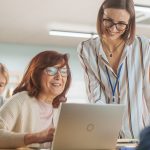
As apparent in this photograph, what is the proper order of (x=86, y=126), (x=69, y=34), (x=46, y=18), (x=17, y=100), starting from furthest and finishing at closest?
1. (x=69, y=34)
2. (x=46, y=18)
3. (x=17, y=100)
4. (x=86, y=126)

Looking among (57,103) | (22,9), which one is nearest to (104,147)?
(57,103)

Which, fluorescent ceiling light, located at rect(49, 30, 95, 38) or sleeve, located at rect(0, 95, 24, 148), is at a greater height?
fluorescent ceiling light, located at rect(49, 30, 95, 38)

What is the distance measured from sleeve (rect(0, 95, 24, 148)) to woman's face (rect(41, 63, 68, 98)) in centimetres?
24

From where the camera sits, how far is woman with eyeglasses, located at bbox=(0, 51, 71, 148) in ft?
6.23

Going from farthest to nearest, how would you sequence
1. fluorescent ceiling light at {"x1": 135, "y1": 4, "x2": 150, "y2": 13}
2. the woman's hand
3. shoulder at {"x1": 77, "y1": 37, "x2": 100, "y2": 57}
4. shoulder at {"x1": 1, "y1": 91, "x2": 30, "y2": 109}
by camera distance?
fluorescent ceiling light at {"x1": 135, "y1": 4, "x2": 150, "y2": 13}
shoulder at {"x1": 77, "y1": 37, "x2": 100, "y2": 57}
shoulder at {"x1": 1, "y1": 91, "x2": 30, "y2": 109}
the woman's hand

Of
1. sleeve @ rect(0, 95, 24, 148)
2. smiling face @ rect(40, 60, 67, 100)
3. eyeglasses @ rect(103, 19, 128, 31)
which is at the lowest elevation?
sleeve @ rect(0, 95, 24, 148)

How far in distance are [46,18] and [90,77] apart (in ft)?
12.5

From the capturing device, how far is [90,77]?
78.4 inches

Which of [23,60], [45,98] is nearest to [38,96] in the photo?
[45,98]

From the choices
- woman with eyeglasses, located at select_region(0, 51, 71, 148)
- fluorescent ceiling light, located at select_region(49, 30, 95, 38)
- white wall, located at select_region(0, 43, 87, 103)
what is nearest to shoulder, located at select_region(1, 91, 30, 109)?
woman with eyeglasses, located at select_region(0, 51, 71, 148)

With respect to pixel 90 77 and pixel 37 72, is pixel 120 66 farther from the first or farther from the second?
pixel 37 72

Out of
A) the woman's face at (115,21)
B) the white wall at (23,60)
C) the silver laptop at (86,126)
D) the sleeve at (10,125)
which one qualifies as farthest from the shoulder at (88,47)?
the white wall at (23,60)

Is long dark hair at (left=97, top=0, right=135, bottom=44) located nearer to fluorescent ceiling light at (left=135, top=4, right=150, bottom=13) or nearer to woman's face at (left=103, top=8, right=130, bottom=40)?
woman's face at (left=103, top=8, right=130, bottom=40)

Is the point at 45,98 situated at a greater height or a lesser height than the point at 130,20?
lesser
